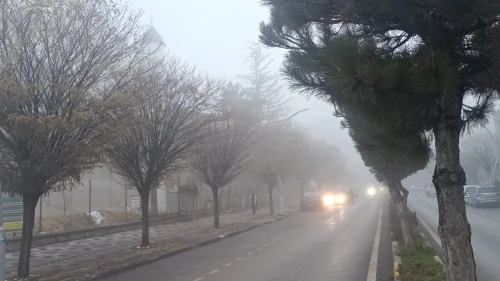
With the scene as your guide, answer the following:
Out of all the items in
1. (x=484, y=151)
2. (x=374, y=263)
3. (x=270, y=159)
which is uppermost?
(x=484, y=151)

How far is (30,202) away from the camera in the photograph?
43.0 ft

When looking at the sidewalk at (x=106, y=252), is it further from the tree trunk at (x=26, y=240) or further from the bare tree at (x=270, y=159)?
the bare tree at (x=270, y=159)

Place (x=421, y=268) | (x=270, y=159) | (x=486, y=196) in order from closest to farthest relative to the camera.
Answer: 1. (x=421, y=268)
2. (x=270, y=159)
3. (x=486, y=196)

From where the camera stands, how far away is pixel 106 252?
18.3 m

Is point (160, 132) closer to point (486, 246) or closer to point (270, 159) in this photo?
point (486, 246)

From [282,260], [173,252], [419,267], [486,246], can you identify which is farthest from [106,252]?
[486,246]

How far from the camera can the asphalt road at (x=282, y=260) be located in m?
13.0

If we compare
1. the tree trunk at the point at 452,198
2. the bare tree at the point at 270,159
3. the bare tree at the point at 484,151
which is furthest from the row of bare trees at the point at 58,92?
the bare tree at the point at 484,151

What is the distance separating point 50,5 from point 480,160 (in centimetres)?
4789

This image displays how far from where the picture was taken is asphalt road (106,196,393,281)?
13039mm

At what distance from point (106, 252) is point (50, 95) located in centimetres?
694

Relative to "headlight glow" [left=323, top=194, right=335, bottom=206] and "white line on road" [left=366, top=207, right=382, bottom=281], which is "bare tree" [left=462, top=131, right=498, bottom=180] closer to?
"headlight glow" [left=323, top=194, right=335, bottom=206]

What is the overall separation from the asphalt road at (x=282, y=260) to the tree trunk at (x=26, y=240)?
198 cm

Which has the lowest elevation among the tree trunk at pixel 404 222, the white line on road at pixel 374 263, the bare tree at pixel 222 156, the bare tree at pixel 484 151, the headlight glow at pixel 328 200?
the white line on road at pixel 374 263
